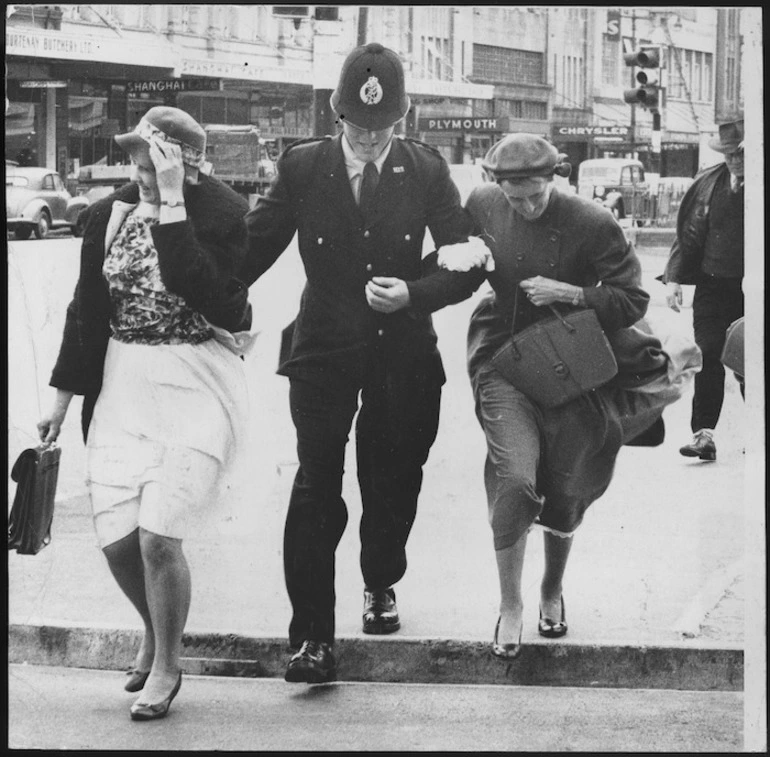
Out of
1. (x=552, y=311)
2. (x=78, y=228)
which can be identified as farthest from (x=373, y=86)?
(x=78, y=228)

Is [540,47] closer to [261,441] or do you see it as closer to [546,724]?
[261,441]

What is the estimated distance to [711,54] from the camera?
20.8 ft

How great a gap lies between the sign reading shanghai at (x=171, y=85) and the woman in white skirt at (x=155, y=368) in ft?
0.57

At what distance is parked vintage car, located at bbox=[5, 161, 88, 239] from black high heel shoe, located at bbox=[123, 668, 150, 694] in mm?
1521

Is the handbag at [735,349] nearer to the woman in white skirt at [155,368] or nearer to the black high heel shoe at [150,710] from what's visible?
the woman in white skirt at [155,368]

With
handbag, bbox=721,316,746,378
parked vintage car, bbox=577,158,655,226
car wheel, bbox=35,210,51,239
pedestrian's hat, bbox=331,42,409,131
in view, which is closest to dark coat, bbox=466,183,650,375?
parked vintage car, bbox=577,158,655,226

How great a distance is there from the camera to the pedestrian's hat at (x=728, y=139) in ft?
21.1

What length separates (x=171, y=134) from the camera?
6.05 metres

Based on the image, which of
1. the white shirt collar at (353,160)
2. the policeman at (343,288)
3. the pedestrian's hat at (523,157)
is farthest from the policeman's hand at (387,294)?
the pedestrian's hat at (523,157)

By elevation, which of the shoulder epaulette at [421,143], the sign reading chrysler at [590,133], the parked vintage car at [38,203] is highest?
the sign reading chrysler at [590,133]

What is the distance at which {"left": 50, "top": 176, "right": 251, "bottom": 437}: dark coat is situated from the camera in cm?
606

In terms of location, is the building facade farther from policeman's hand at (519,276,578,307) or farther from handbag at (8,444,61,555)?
handbag at (8,444,61,555)

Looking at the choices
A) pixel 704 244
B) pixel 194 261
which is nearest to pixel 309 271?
pixel 194 261

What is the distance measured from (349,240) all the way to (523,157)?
2.17ft
